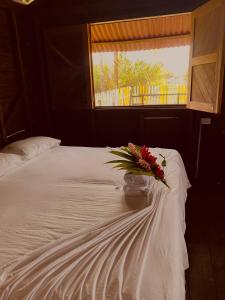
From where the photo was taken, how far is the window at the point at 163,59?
2432 millimetres

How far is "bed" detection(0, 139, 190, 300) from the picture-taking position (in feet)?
2.88

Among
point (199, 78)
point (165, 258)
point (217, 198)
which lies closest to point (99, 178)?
point (165, 258)

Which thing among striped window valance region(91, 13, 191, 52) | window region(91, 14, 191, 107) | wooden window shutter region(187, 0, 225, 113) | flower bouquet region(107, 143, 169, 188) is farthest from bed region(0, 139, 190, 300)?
window region(91, 14, 191, 107)

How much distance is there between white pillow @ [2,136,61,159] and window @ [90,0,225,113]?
3.79ft

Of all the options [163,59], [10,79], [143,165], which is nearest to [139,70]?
[163,59]

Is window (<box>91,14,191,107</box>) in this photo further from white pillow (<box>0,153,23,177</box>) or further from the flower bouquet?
the flower bouquet

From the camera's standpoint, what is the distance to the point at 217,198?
2.69m

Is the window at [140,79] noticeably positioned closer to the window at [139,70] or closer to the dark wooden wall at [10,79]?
the window at [139,70]

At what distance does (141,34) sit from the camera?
461 cm

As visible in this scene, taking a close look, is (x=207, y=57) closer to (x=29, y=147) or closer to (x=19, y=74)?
(x=29, y=147)

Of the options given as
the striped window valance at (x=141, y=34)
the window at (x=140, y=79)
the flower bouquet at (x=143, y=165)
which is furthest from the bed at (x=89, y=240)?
the window at (x=140, y=79)

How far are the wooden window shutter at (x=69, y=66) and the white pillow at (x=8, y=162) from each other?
1412mm

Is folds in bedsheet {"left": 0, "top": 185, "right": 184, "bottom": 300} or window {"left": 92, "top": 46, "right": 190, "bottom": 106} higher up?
window {"left": 92, "top": 46, "right": 190, "bottom": 106}

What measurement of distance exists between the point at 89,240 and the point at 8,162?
135 centimetres
